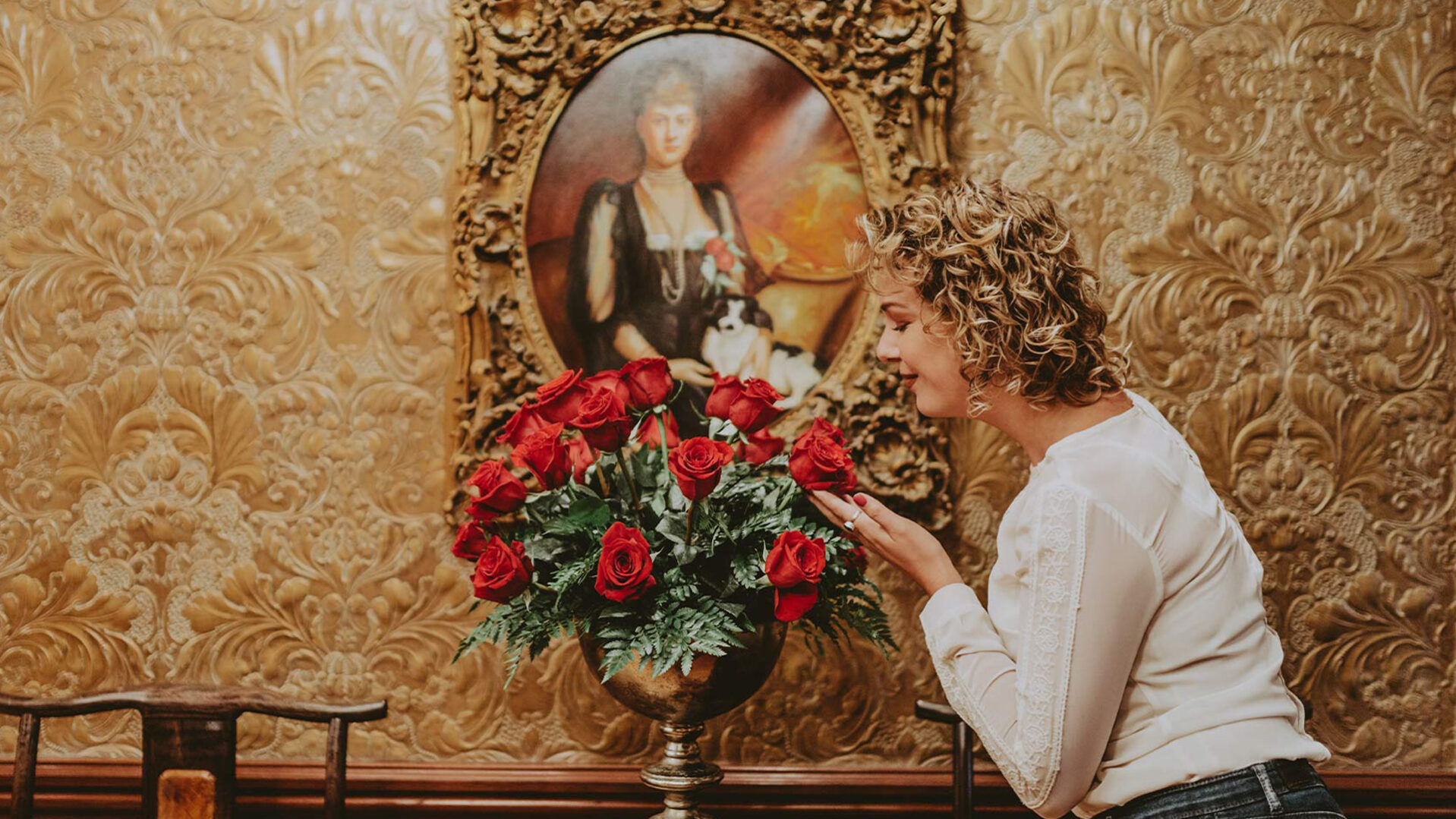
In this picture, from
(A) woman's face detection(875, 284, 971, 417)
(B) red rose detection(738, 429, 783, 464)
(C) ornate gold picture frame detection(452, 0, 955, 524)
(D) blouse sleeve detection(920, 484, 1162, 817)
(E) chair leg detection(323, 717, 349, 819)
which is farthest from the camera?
(C) ornate gold picture frame detection(452, 0, 955, 524)

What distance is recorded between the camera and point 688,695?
5.82ft

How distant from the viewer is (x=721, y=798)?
7.86 feet

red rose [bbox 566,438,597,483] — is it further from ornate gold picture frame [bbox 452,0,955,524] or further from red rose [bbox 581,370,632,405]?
ornate gold picture frame [bbox 452,0,955,524]

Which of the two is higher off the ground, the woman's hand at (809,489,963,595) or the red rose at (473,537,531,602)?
the woman's hand at (809,489,963,595)

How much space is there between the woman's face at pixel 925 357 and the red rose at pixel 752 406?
240mm

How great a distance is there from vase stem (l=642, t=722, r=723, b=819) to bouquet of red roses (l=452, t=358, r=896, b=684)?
6.6 inches

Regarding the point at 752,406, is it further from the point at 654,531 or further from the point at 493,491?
the point at 493,491

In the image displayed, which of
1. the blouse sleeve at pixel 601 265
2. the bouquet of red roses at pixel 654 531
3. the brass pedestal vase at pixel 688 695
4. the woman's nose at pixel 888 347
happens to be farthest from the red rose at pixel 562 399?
the blouse sleeve at pixel 601 265

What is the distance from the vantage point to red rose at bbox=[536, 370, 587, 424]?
5.89ft

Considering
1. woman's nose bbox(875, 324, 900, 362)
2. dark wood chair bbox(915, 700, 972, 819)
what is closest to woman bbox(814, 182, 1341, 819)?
woman's nose bbox(875, 324, 900, 362)

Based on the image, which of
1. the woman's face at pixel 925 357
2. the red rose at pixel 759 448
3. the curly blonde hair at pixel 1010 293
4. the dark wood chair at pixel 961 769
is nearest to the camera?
the curly blonde hair at pixel 1010 293

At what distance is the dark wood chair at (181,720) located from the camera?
6.24 feet

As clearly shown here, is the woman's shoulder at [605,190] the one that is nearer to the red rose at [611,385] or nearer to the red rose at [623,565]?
the red rose at [611,385]

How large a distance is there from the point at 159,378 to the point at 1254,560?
229 cm
